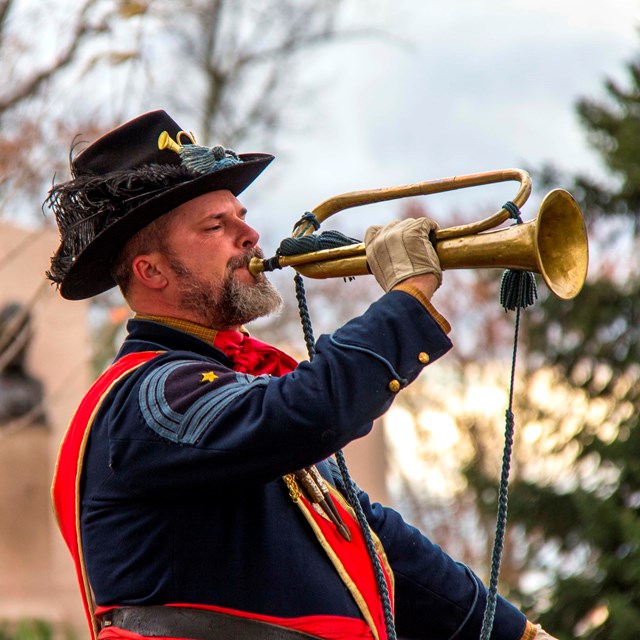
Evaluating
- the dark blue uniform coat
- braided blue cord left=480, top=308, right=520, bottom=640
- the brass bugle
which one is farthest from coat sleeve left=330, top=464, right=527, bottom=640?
the brass bugle

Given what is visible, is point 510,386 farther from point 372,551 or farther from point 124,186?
point 124,186

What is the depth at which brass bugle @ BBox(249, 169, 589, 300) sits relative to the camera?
8.99 feet

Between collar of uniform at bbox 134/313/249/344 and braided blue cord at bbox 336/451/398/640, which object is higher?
collar of uniform at bbox 134/313/249/344

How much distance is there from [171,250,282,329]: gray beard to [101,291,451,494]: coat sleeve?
0.34 m

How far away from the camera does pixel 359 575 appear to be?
301 centimetres

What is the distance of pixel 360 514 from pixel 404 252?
68cm

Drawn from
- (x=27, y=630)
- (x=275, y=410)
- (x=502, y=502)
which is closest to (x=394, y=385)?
(x=275, y=410)

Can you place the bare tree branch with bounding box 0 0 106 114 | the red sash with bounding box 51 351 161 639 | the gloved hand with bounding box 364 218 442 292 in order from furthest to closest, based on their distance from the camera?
the bare tree branch with bounding box 0 0 106 114, the red sash with bounding box 51 351 161 639, the gloved hand with bounding box 364 218 442 292

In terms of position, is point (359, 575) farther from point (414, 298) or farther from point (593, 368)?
point (593, 368)

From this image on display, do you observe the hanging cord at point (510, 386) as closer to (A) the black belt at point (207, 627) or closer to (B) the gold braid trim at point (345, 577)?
(B) the gold braid trim at point (345, 577)

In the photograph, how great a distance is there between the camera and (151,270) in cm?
327

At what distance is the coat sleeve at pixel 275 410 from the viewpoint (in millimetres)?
2643

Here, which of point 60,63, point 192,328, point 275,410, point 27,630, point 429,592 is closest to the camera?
point 275,410

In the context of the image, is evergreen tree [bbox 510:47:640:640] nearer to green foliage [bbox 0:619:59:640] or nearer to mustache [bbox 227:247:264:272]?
green foliage [bbox 0:619:59:640]
